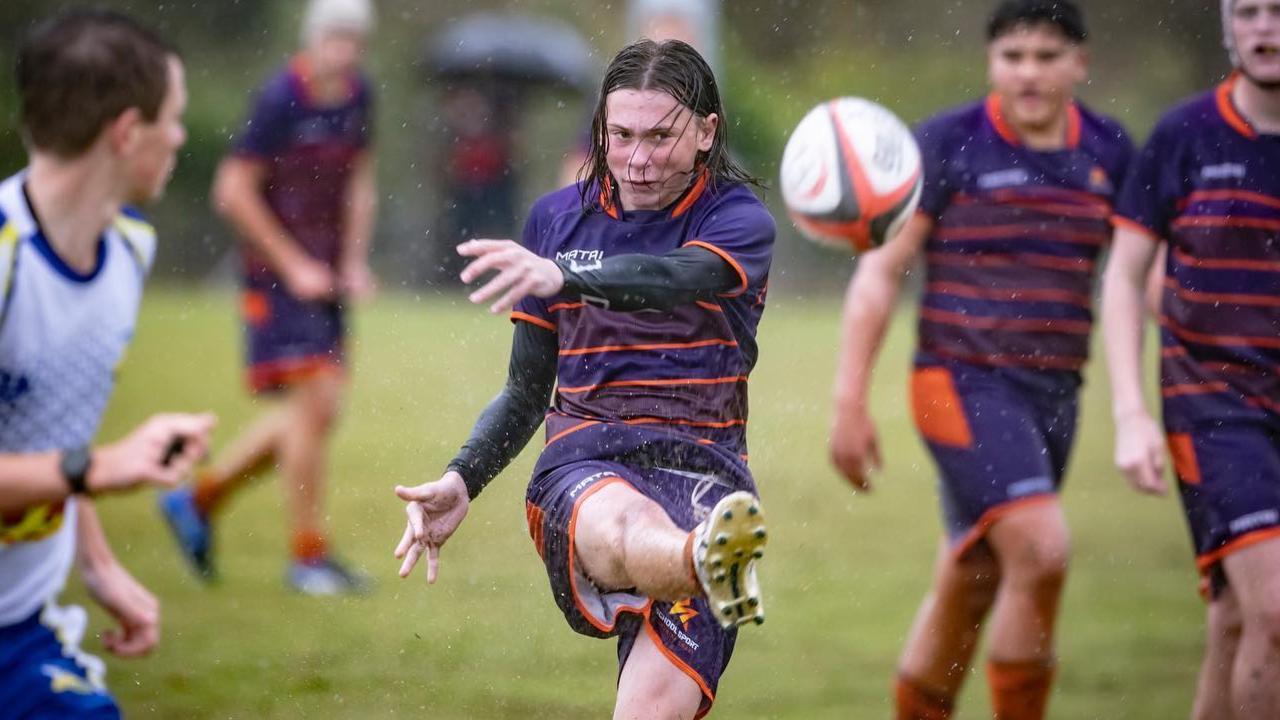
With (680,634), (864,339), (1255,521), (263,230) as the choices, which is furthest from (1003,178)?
(263,230)

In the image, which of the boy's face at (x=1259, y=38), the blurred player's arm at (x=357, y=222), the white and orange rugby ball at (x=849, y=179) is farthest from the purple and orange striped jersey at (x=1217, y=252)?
the blurred player's arm at (x=357, y=222)

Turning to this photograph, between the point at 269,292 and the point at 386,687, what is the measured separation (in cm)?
227

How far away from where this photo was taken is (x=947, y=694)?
164 inches

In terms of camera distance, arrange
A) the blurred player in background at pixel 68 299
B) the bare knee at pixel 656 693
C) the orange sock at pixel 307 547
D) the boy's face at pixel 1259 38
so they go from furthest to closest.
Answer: the orange sock at pixel 307 547 < the boy's face at pixel 1259 38 < the bare knee at pixel 656 693 < the blurred player in background at pixel 68 299

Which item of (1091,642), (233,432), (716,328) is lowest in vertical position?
(233,432)

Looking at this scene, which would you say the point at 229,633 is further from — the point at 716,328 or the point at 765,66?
the point at 765,66

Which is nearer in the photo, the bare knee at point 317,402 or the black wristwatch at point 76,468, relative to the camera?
the black wristwatch at point 76,468

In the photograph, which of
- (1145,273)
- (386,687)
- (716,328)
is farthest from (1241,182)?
(386,687)

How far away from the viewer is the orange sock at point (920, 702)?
4.16 m

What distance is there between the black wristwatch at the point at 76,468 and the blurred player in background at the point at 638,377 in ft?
2.15

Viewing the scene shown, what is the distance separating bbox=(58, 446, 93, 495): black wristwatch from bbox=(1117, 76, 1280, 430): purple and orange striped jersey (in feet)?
8.46

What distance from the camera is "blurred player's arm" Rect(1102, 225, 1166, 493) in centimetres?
386

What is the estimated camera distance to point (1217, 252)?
3.89 metres

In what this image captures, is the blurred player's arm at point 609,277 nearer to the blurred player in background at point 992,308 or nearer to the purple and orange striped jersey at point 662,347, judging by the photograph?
the purple and orange striped jersey at point 662,347
